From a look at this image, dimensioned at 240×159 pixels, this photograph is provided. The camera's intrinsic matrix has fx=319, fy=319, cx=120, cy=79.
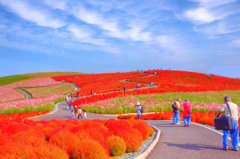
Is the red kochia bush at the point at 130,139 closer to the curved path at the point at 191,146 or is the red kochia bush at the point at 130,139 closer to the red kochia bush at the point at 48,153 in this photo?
the curved path at the point at 191,146

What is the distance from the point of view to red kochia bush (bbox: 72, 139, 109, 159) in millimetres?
9742

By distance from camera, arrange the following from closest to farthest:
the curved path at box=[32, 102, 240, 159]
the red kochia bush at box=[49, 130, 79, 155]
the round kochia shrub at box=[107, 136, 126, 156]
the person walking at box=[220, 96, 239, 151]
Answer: the red kochia bush at box=[49, 130, 79, 155] → the curved path at box=[32, 102, 240, 159] → the round kochia shrub at box=[107, 136, 126, 156] → the person walking at box=[220, 96, 239, 151]

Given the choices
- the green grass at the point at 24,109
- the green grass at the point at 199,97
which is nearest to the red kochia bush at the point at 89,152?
the green grass at the point at 199,97

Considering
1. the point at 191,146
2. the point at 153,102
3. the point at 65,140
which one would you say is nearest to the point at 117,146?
the point at 65,140

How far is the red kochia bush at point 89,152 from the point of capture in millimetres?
9742

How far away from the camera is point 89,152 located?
975 cm

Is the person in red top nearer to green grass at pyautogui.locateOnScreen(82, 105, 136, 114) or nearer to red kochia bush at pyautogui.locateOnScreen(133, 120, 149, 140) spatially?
red kochia bush at pyautogui.locateOnScreen(133, 120, 149, 140)

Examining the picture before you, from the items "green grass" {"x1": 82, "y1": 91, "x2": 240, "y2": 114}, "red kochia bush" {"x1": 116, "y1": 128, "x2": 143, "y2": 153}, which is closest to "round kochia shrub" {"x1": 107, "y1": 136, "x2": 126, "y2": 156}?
Result: "red kochia bush" {"x1": 116, "y1": 128, "x2": 143, "y2": 153}

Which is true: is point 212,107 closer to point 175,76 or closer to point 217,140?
point 217,140

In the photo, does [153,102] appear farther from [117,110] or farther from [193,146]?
[193,146]

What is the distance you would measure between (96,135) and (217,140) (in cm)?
588

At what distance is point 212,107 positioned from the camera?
32656 millimetres

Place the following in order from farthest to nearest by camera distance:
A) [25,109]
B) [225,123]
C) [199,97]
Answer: [199,97]
[25,109]
[225,123]

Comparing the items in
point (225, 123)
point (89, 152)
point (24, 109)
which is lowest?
point (24, 109)
